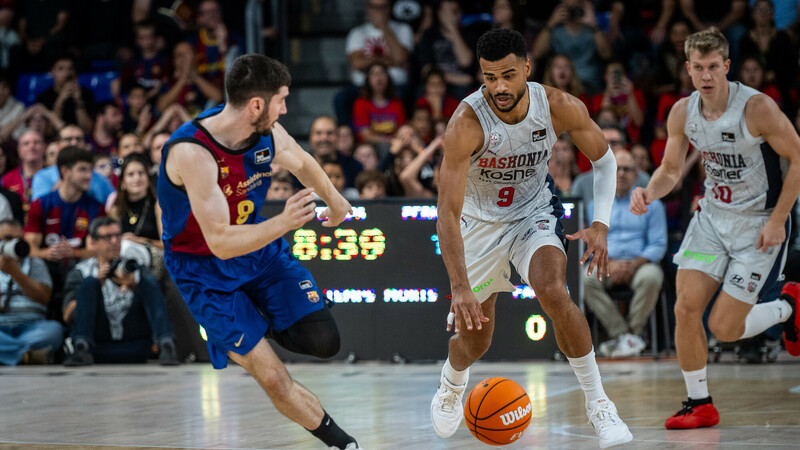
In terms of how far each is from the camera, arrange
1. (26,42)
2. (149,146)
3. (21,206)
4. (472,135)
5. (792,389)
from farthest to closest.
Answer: (26,42) < (149,146) < (21,206) < (792,389) < (472,135)

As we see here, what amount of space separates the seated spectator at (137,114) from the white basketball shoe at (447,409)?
7659 mm

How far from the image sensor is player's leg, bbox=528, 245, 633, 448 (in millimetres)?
5254

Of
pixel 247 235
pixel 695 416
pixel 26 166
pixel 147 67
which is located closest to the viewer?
pixel 247 235

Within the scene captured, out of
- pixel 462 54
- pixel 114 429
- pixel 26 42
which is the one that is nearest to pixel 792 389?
pixel 114 429

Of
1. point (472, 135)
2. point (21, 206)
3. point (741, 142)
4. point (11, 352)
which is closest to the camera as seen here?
point (472, 135)

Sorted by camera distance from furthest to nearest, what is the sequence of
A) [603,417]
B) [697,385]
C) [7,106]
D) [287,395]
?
[7,106] → [697,385] → [603,417] → [287,395]

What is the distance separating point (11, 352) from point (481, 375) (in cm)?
450

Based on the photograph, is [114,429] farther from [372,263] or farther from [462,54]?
[462,54]

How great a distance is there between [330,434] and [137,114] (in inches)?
339

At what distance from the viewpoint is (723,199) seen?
659cm

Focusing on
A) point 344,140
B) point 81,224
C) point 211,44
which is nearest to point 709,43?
point 344,140

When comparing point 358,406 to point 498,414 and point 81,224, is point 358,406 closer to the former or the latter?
point 498,414

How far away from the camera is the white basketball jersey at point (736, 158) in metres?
6.39

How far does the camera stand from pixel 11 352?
9.95 metres
